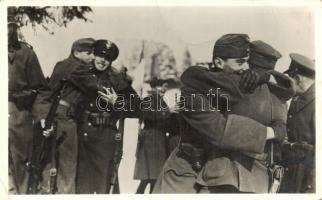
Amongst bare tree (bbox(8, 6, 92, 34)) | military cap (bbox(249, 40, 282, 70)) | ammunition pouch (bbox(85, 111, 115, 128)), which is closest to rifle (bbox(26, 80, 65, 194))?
ammunition pouch (bbox(85, 111, 115, 128))

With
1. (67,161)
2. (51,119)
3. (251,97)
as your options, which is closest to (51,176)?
(67,161)

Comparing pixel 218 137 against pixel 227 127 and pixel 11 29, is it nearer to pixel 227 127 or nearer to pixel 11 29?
pixel 227 127

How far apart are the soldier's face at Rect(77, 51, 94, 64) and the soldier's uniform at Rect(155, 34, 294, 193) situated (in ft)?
1.02

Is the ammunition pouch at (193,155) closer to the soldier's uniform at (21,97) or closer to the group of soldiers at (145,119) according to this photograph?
the group of soldiers at (145,119)

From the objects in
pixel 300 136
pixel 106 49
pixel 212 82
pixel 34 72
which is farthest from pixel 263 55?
pixel 34 72

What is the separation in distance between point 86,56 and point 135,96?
0.21 m

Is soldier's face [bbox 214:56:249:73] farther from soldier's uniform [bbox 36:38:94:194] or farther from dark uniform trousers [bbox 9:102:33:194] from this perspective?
dark uniform trousers [bbox 9:102:33:194]

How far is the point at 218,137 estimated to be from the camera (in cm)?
185

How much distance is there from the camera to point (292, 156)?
1.88 m

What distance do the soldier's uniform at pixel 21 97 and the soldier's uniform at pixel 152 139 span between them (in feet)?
Result: 1.14

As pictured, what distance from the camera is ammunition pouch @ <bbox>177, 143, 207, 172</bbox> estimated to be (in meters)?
1.85

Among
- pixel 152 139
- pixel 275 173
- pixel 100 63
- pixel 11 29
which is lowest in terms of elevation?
pixel 275 173

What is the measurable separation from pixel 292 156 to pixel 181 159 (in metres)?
0.37
